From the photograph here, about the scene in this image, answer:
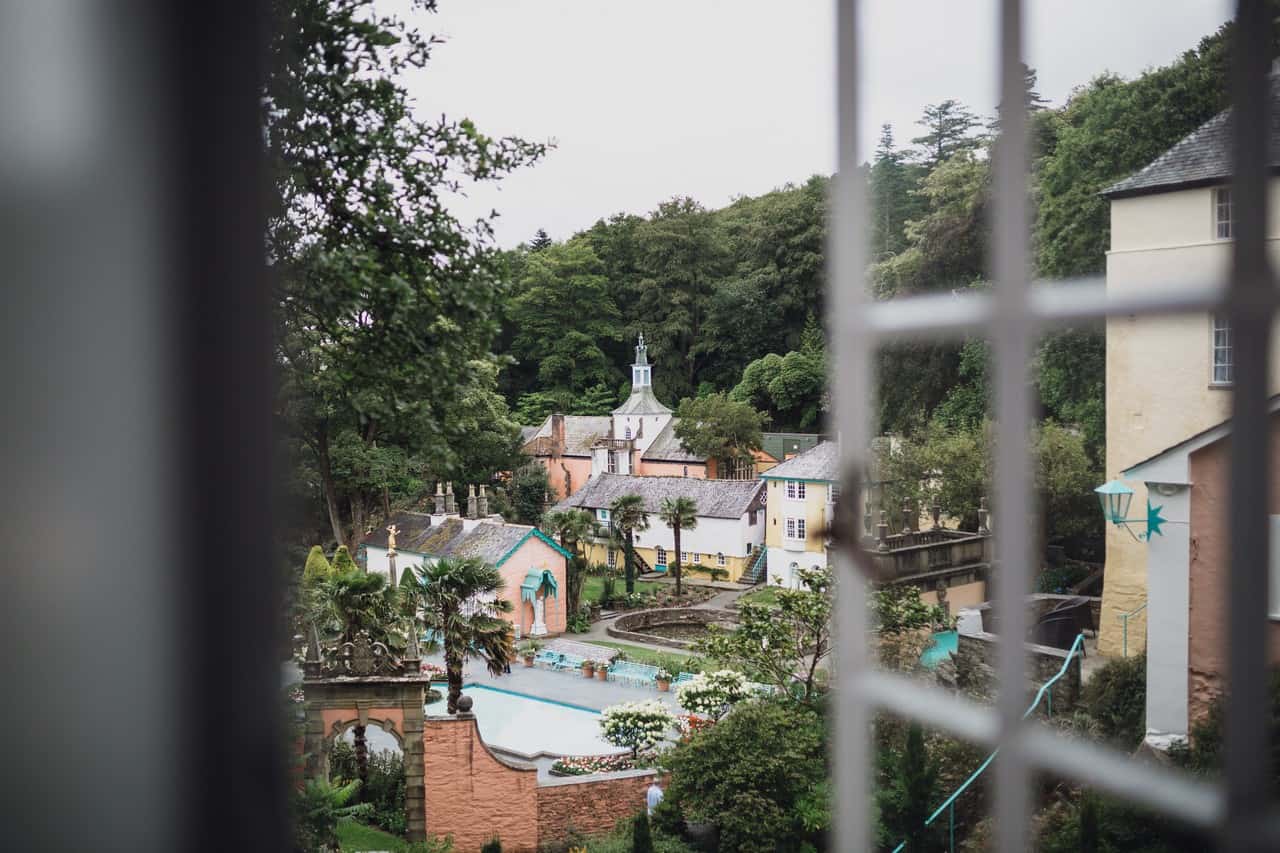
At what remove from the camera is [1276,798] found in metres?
0.42

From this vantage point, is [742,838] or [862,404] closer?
[862,404]

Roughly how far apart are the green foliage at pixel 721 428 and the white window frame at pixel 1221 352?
57.8 ft

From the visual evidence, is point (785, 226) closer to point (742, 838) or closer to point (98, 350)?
point (742, 838)

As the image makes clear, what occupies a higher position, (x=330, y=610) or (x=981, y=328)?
(x=981, y=328)

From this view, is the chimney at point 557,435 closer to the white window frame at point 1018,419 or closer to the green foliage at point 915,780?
the green foliage at point 915,780

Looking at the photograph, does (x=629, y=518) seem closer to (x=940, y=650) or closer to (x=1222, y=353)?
(x=940, y=650)

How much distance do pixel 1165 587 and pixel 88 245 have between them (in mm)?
751

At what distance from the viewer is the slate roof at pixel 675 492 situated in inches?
645

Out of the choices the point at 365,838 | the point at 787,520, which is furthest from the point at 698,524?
the point at 365,838

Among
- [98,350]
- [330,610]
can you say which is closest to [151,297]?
[98,350]

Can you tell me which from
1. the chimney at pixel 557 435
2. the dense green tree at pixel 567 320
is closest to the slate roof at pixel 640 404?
the dense green tree at pixel 567 320

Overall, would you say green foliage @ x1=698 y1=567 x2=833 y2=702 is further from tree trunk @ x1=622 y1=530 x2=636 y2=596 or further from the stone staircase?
the stone staircase

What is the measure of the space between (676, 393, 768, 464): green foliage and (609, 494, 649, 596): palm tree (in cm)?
311

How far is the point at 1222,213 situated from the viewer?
0.48m
